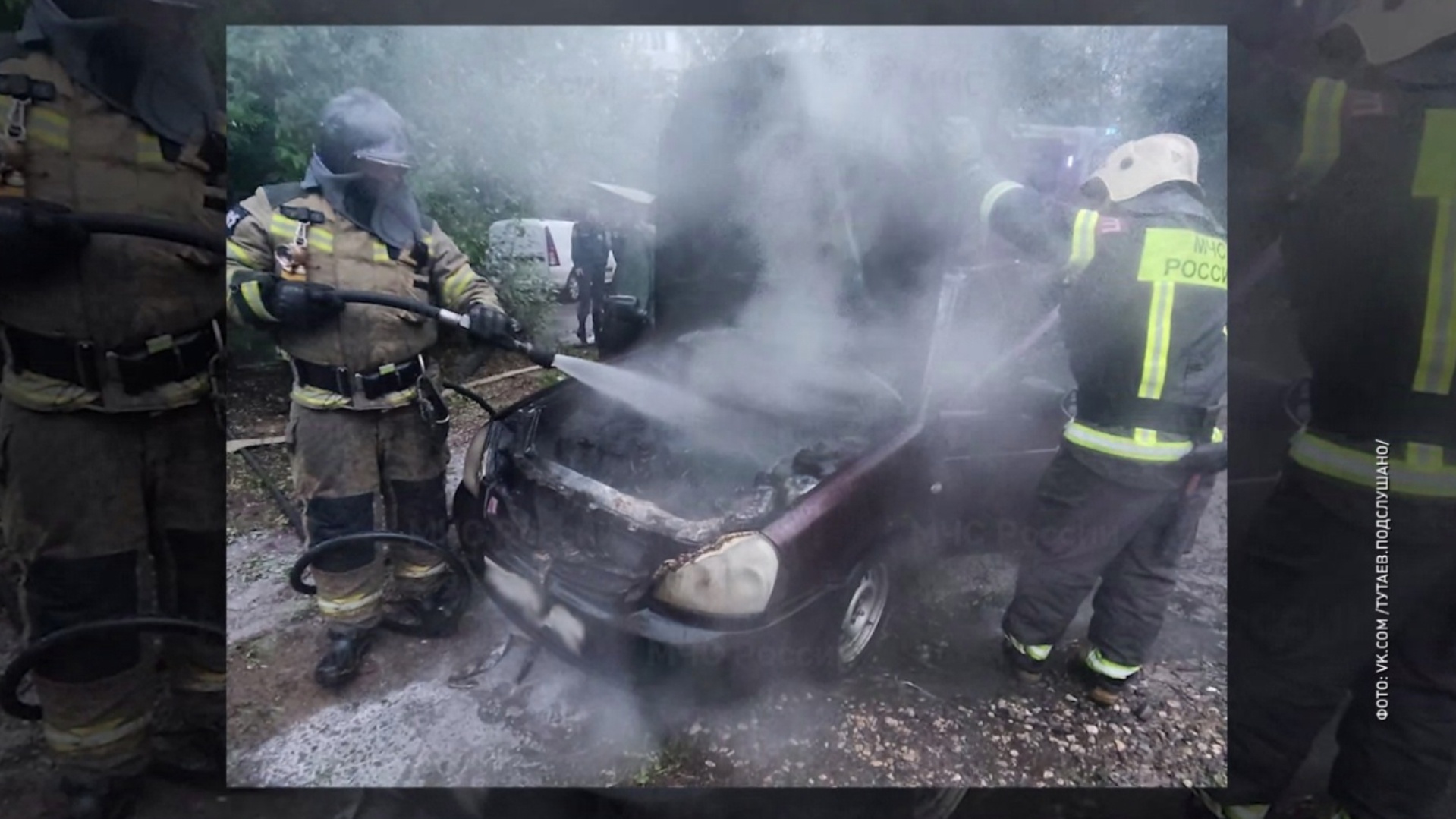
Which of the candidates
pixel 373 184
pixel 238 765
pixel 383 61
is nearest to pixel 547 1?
pixel 383 61

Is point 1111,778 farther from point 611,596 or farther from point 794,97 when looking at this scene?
point 794,97

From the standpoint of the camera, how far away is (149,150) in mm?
2178

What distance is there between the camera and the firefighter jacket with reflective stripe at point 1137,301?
2193mm

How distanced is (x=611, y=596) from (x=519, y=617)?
306 mm

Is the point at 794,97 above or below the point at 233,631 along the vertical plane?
above

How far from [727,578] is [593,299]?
0.86 metres

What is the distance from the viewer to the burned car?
2188 millimetres

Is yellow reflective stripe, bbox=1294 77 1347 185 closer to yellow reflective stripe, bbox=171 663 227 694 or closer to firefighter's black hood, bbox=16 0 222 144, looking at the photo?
firefighter's black hood, bbox=16 0 222 144

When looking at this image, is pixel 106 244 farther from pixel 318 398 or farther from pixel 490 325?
pixel 490 325

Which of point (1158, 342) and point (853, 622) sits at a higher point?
point (1158, 342)

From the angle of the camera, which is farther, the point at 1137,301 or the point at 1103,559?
the point at 1103,559

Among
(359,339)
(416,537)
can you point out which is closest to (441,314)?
(359,339)

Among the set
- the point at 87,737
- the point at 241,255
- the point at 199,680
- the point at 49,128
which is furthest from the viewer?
the point at 199,680

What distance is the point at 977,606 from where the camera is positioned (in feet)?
7.71
